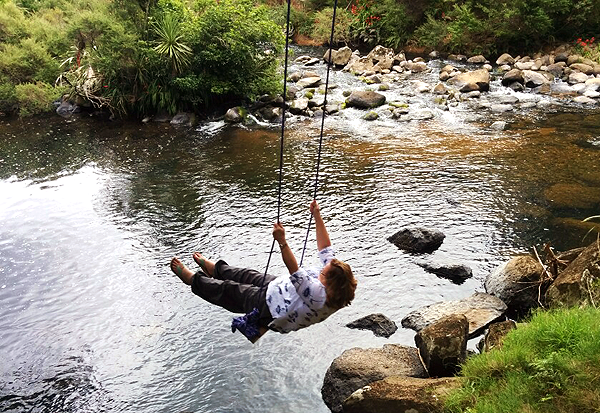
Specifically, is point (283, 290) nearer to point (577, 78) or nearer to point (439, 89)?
point (439, 89)

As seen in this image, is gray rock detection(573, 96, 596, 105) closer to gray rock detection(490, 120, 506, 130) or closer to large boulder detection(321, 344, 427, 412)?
gray rock detection(490, 120, 506, 130)

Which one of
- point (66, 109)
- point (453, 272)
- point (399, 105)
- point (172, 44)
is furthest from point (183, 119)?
point (453, 272)

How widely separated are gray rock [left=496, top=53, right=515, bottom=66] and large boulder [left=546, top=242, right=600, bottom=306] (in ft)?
67.4

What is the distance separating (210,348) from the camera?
25.2 ft

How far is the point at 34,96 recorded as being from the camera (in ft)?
67.0

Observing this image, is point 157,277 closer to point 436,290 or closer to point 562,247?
point 436,290

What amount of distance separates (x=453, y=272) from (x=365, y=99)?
12220 mm

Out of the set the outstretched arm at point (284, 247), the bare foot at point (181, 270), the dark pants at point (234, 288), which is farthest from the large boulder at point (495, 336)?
the bare foot at point (181, 270)

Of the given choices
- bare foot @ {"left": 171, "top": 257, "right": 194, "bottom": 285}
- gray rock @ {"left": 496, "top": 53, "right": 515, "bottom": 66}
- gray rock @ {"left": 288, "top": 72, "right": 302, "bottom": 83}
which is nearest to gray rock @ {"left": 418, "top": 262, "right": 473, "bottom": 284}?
bare foot @ {"left": 171, "top": 257, "right": 194, "bottom": 285}

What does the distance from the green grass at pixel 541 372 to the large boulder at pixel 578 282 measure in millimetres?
806

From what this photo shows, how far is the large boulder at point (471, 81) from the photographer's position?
21672 mm

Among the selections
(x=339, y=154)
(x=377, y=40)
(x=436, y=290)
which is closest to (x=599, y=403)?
(x=436, y=290)

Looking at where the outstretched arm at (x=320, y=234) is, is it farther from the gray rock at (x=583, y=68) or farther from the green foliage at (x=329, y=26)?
the green foliage at (x=329, y=26)

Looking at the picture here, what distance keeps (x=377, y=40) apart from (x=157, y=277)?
26598 mm
